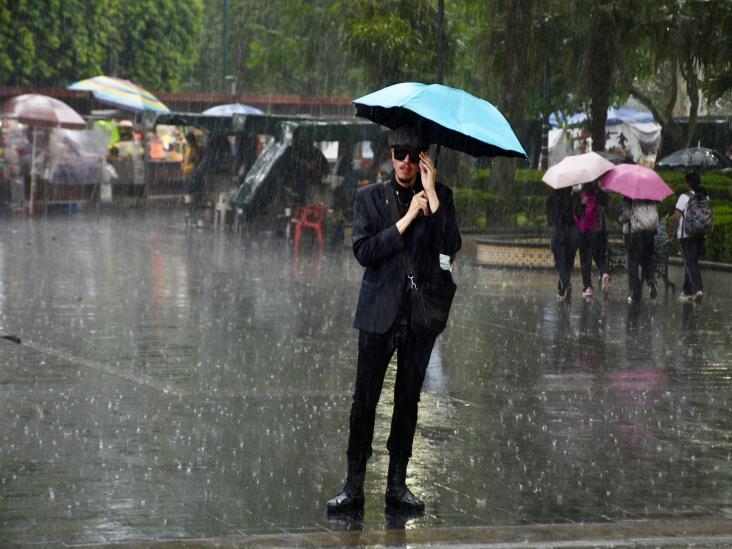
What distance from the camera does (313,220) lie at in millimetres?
29234

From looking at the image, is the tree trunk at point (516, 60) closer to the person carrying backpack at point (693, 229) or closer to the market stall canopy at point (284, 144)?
the market stall canopy at point (284, 144)

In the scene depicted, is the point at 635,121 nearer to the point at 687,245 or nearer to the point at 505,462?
the point at 687,245

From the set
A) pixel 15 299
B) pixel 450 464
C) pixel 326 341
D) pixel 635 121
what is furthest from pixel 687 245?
pixel 635 121

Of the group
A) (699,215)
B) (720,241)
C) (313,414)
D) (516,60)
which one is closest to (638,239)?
(699,215)

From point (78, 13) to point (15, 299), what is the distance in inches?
1452

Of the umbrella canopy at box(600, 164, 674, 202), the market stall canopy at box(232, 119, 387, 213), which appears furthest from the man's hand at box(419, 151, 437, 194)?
the market stall canopy at box(232, 119, 387, 213)

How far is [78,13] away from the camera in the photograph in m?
51.9

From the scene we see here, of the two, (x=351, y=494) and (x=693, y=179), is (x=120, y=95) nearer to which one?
(x=693, y=179)

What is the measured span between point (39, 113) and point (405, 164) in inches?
1095

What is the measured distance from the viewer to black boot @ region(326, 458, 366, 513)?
7164mm

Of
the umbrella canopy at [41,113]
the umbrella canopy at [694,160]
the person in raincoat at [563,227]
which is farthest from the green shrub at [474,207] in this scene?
the person in raincoat at [563,227]

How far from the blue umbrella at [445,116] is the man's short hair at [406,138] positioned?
9cm

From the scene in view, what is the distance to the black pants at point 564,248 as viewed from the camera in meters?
18.5

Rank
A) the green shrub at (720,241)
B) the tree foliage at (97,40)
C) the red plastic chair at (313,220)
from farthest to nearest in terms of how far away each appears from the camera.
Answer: the tree foliage at (97,40) < the red plastic chair at (313,220) < the green shrub at (720,241)
